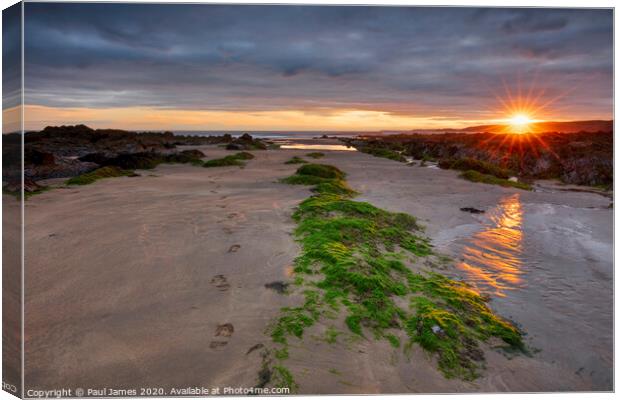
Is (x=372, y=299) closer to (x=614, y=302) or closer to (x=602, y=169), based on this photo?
(x=614, y=302)

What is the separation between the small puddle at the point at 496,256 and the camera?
4.14 metres

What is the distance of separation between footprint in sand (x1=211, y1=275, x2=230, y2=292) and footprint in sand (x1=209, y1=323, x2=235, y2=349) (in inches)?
22.3

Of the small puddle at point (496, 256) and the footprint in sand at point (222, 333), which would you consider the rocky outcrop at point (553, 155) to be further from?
the footprint in sand at point (222, 333)

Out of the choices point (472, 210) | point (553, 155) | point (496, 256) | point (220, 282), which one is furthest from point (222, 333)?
point (553, 155)

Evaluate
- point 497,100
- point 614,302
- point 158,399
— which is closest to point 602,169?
point 497,100

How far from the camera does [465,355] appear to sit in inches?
110

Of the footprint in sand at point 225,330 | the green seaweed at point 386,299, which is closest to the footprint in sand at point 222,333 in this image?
the footprint in sand at point 225,330

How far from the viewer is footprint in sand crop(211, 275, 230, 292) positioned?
11.1 ft

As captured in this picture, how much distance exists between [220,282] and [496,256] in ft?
12.1

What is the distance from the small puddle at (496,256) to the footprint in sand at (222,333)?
2748 millimetres

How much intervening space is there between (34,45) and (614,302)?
568 centimetres

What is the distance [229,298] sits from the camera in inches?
127

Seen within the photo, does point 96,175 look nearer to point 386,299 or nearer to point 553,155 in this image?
point 386,299

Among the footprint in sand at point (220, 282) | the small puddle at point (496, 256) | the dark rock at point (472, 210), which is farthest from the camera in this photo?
the dark rock at point (472, 210)
